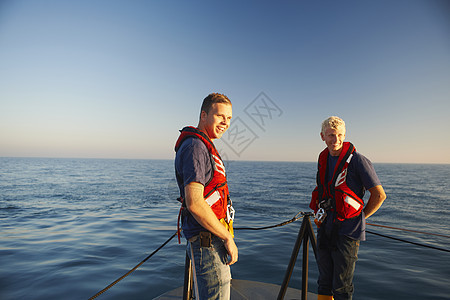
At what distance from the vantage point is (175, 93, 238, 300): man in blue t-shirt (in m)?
1.45

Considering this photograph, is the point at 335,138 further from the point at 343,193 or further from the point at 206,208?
the point at 206,208

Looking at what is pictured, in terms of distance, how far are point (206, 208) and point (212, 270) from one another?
45 centimetres

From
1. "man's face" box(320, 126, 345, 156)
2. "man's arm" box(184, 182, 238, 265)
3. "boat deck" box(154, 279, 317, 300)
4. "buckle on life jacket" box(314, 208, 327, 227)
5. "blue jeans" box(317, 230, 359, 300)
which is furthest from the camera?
"boat deck" box(154, 279, 317, 300)

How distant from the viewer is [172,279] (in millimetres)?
5133

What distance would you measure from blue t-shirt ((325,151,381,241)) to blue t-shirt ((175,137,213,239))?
5.46 ft

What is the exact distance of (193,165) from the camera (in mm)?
1453

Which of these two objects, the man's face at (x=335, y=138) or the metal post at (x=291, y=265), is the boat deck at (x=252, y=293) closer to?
the metal post at (x=291, y=265)

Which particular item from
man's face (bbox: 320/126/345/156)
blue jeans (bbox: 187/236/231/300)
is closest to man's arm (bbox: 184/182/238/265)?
blue jeans (bbox: 187/236/231/300)

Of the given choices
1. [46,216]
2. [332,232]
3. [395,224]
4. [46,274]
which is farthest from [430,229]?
[46,216]

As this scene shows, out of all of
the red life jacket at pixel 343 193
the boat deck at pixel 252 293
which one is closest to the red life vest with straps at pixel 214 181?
the red life jacket at pixel 343 193

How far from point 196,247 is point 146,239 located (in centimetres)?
703

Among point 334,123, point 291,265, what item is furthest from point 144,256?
point 334,123

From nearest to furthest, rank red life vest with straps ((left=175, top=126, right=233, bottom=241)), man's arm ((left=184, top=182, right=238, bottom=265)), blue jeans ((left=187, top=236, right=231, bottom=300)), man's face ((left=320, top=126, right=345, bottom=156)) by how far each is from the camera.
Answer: man's arm ((left=184, top=182, right=238, bottom=265)) < blue jeans ((left=187, top=236, right=231, bottom=300)) < red life vest with straps ((left=175, top=126, right=233, bottom=241)) < man's face ((left=320, top=126, right=345, bottom=156))

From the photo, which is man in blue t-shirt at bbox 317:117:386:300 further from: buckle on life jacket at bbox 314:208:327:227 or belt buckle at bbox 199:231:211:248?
belt buckle at bbox 199:231:211:248
